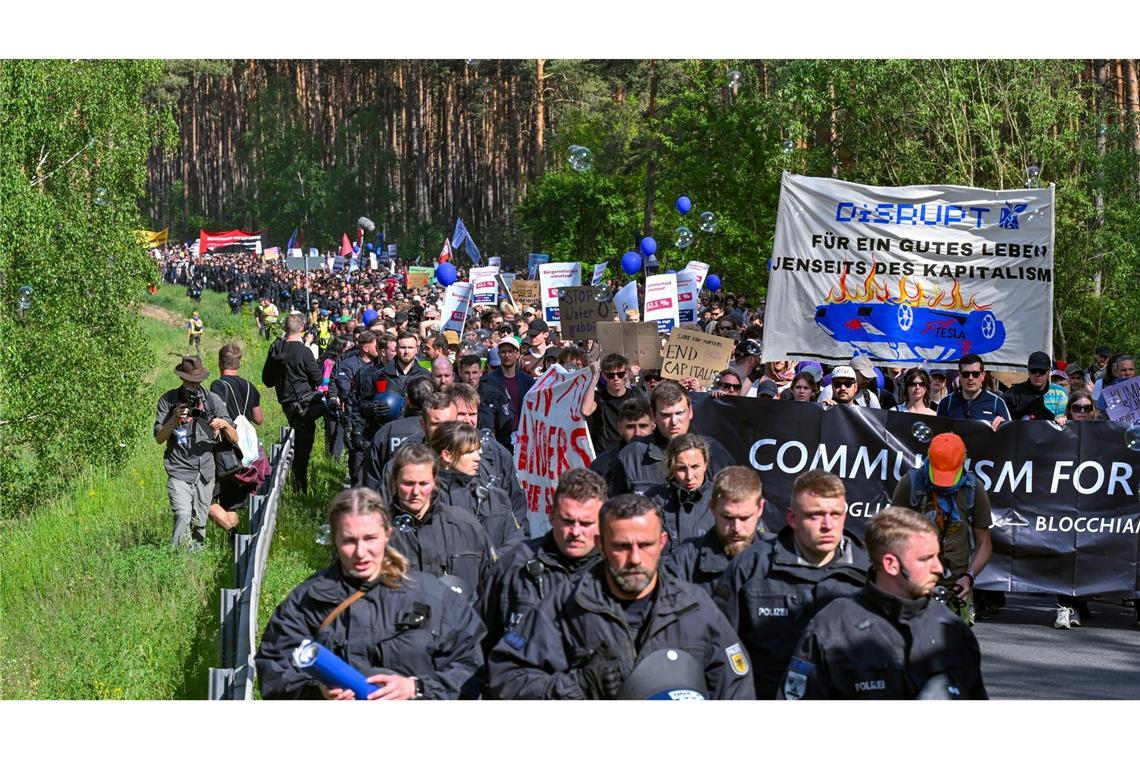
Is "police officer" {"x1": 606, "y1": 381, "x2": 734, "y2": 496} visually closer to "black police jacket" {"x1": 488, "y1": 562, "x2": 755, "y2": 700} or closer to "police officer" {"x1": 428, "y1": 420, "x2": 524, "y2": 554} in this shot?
"police officer" {"x1": 428, "y1": 420, "x2": 524, "y2": 554}

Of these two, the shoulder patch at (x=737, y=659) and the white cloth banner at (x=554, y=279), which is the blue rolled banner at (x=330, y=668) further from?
the white cloth banner at (x=554, y=279)

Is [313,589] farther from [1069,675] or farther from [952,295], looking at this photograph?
[952,295]

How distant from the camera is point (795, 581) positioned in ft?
18.6

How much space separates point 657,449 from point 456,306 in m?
13.0

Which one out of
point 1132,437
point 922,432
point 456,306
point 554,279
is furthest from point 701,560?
point 554,279

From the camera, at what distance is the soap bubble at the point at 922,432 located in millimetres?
10562

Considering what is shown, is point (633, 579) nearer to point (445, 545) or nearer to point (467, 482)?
point (445, 545)

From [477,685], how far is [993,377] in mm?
9207

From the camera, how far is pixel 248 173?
107125 mm

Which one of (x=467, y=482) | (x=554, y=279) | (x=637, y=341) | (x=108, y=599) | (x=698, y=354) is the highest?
(x=554, y=279)

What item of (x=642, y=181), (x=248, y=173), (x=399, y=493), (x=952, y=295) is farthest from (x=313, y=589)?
(x=248, y=173)

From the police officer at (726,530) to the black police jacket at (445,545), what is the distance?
919 millimetres

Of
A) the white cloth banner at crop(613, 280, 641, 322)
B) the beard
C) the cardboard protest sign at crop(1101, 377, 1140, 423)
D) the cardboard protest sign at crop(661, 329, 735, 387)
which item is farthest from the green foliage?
the beard

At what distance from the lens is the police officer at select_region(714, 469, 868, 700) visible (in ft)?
18.4
